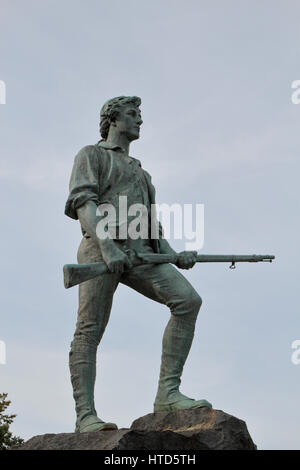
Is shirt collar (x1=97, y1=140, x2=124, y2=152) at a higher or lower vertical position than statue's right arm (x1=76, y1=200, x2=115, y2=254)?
higher

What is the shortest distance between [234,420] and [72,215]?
2.68m

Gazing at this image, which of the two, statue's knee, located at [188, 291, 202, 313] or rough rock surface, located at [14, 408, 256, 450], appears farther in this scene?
statue's knee, located at [188, 291, 202, 313]

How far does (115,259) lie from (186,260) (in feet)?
2.92

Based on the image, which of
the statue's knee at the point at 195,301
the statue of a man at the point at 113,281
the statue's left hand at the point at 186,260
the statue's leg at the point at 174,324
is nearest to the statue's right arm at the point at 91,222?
the statue of a man at the point at 113,281

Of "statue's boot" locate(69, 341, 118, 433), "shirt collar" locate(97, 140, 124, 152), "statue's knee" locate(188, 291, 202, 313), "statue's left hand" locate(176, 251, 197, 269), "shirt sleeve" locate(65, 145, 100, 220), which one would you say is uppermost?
"shirt collar" locate(97, 140, 124, 152)

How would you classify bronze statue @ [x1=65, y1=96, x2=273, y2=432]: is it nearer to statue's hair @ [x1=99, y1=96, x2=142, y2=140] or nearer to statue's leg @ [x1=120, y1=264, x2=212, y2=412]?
statue's leg @ [x1=120, y1=264, x2=212, y2=412]

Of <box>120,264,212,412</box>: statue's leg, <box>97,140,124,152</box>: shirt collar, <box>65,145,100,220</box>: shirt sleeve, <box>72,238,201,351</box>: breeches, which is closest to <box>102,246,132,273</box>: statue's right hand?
<box>72,238,201,351</box>: breeches

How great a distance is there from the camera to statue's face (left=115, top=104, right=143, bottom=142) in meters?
8.34

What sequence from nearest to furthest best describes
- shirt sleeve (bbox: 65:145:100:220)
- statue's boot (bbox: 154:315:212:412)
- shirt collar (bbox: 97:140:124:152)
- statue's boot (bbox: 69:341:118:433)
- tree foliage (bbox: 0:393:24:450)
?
1. statue's boot (bbox: 69:341:118:433)
2. statue's boot (bbox: 154:315:212:412)
3. shirt sleeve (bbox: 65:145:100:220)
4. shirt collar (bbox: 97:140:124:152)
5. tree foliage (bbox: 0:393:24:450)

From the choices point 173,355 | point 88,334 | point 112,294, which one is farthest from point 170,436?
point 112,294

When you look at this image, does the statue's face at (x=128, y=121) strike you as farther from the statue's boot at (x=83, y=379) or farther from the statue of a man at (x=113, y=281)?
the statue's boot at (x=83, y=379)

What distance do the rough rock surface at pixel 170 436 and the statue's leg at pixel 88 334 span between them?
40 cm

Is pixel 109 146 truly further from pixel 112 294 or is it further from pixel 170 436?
pixel 170 436
